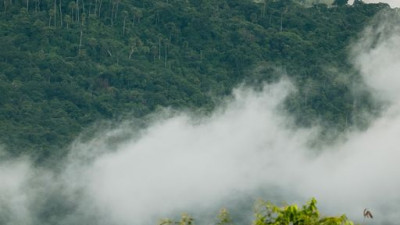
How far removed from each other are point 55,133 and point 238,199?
66.4ft

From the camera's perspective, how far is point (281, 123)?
453ft

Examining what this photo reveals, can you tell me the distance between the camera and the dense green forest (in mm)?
120625

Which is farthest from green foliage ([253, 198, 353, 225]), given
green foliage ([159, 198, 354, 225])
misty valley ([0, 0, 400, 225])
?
misty valley ([0, 0, 400, 225])

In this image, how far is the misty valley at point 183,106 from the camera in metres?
116

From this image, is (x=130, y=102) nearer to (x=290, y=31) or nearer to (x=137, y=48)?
(x=137, y=48)

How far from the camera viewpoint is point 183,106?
12750 cm

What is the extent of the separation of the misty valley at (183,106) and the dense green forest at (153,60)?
0.56 feet

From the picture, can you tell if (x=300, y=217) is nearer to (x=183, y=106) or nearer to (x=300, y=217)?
(x=300, y=217)

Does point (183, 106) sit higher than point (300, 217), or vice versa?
point (183, 106)

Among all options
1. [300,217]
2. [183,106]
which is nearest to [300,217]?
[300,217]

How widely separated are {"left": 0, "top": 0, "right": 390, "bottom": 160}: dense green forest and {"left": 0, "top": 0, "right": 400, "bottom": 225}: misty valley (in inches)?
6.7

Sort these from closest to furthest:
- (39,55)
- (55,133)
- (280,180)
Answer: (55,133), (39,55), (280,180)

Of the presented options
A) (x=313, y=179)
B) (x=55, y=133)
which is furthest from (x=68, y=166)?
(x=313, y=179)

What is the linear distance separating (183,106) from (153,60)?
6.54 meters
